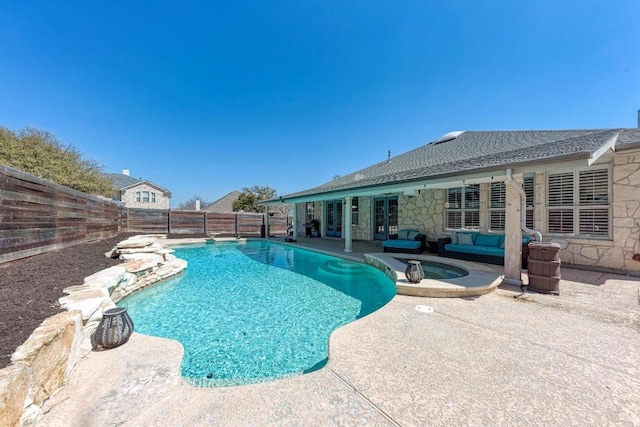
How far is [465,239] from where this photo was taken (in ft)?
27.6

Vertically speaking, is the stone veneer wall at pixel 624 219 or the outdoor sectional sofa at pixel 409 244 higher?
the stone veneer wall at pixel 624 219

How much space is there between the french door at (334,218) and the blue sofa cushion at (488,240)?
8.69 meters

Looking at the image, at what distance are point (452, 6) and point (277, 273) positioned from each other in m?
10.4

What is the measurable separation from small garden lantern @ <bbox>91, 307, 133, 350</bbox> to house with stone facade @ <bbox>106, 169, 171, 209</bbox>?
32.4 meters

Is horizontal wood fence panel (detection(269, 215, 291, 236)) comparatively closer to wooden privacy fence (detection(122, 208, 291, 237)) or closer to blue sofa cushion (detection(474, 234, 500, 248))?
wooden privacy fence (detection(122, 208, 291, 237))

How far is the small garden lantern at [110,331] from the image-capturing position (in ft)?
9.16

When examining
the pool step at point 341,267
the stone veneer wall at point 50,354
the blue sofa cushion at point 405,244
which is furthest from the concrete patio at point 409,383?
the blue sofa cushion at point 405,244

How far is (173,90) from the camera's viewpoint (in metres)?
13.0

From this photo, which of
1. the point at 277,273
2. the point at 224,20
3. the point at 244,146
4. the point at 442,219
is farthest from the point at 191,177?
the point at 442,219

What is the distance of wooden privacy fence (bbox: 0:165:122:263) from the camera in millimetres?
3797

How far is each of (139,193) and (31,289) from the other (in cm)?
3347

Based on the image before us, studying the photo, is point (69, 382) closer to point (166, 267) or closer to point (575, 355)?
point (575, 355)

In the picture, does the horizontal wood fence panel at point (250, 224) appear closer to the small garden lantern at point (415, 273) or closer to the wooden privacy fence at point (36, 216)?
the wooden privacy fence at point (36, 216)

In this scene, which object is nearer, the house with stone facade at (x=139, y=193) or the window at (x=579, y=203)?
the window at (x=579, y=203)
